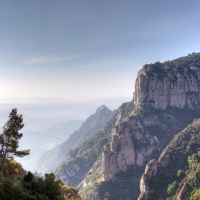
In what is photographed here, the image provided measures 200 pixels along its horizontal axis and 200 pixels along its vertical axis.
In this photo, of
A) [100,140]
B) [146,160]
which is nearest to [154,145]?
[146,160]

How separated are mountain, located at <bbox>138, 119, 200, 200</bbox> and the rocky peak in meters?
43.4

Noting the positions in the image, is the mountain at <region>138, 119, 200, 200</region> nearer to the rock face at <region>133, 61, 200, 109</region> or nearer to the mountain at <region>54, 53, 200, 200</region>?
the mountain at <region>54, 53, 200, 200</region>

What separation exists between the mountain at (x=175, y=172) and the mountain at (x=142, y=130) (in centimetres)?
2175

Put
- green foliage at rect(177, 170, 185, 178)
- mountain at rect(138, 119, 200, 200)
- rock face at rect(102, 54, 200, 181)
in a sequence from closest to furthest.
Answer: mountain at rect(138, 119, 200, 200), green foliage at rect(177, 170, 185, 178), rock face at rect(102, 54, 200, 181)

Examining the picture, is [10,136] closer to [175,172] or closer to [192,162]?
[175,172]

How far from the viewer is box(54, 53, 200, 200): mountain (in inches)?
4355

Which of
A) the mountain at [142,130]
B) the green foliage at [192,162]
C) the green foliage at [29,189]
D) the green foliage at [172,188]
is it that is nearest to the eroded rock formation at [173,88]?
the mountain at [142,130]

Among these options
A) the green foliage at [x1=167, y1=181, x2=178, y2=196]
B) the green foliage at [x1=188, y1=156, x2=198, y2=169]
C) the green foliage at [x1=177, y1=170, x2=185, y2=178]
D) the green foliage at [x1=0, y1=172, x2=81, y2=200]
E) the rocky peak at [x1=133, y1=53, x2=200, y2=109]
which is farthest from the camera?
→ the rocky peak at [x1=133, y1=53, x2=200, y2=109]

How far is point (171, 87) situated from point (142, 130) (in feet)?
134

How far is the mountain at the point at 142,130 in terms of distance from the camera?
11062cm

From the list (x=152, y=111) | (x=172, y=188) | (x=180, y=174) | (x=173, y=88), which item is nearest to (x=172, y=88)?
(x=173, y=88)

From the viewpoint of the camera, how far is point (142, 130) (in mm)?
122562

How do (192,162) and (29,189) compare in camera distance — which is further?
(192,162)

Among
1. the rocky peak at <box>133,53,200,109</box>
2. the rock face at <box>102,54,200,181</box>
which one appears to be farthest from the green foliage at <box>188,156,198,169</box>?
the rocky peak at <box>133,53,200,109</box>
